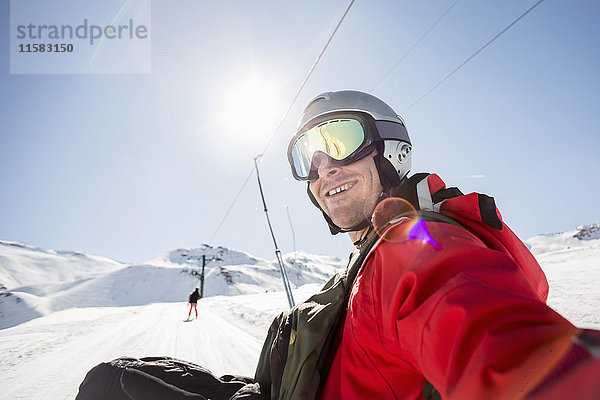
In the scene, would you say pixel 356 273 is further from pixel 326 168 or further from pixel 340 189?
pixel 326 168

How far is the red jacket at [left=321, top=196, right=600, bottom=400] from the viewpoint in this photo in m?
0.49

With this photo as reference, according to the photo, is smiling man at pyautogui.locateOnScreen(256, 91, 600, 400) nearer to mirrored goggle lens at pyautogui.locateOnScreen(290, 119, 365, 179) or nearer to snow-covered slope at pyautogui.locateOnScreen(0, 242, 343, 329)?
mirrored goggle lens at pyautogui.locateOnScreen(290, 119, 365, 179)

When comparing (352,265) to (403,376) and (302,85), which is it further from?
(302,85)

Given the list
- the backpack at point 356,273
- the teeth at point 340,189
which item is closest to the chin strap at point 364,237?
the teeth at point 340,189

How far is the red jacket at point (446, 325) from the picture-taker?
49cm

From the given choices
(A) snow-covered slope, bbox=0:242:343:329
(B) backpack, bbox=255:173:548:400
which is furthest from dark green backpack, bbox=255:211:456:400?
(A) snow-covered slope, bbox=0:242:343:329

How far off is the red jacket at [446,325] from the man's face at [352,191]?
2.92 ft

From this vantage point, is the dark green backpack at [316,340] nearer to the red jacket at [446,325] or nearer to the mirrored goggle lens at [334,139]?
the red jacket at [446,325]

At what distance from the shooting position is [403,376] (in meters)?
0.89

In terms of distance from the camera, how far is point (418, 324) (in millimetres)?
671

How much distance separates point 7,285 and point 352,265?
316ft

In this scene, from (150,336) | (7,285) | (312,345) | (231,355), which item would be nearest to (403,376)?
(312,345)

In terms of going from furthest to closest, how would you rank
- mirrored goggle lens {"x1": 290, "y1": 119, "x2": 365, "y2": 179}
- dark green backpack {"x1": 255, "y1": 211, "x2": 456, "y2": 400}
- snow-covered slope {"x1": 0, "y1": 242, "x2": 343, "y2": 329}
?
snow-covered slope {"x1": 0, "y1": 242, "x2": 343, "y2": 329} < mirrored goggle lens {"x1": 290, "y1": 119, "x2": 365, "y2": 179} < dark green backpack {"x1": 255, "y1": 211, "x2": 456, "y2": 400}

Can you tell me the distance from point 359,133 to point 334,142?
22cm
